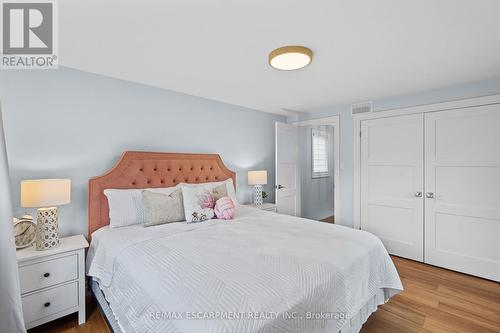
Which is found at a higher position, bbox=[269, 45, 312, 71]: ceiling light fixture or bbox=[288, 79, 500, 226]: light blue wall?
bbox=[269, 45, 312, 71]: ceiling light fixture

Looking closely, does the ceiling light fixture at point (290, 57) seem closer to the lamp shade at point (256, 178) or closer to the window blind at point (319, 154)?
the lamp shade at point (256, 178)

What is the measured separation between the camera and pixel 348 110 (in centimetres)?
379

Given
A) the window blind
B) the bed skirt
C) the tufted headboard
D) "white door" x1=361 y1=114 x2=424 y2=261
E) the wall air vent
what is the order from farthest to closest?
the window blind
the wall air vent
"white door" x1=361 y1=114 x2=424 y2=261
the tufted headboard
the bed skirt

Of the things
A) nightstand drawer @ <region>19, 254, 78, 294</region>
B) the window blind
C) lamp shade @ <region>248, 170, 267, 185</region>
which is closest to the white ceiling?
lamp shade @ <region>248, 170, 267, 185</region>

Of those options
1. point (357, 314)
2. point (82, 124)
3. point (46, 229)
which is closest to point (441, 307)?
point (357, 314)

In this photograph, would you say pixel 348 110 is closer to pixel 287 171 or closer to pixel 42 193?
pixel 287 171

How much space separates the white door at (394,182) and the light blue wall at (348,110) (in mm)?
195

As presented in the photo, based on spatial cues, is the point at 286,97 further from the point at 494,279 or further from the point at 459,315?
the point at 494,279

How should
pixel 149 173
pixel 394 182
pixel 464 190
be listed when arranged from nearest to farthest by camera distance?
1. pixel 149 173
2. pixel 464 190
3. pixel 394 182

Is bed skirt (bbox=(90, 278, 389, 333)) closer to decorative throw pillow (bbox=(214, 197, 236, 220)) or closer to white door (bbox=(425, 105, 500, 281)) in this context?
decorative throw pillow (bbox=(214, 197, 236, 220))

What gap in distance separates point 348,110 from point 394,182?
1297 millimetres

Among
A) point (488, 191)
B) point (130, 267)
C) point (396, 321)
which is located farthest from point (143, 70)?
point (488, 191)

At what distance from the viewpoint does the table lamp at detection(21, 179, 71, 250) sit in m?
1.82

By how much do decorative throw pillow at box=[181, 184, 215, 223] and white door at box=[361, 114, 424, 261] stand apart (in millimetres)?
2491
